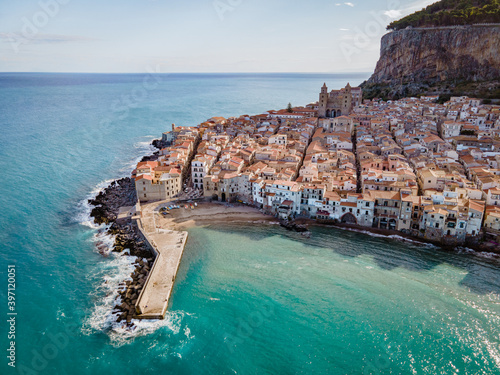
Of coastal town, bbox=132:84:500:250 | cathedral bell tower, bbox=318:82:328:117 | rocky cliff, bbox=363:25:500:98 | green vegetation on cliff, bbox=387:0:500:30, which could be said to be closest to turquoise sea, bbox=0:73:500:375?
coastal town, bbox=132:84:500:250

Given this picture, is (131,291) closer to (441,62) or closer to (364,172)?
(364,172)

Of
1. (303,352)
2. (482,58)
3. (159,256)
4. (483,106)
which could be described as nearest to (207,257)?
(159,256)

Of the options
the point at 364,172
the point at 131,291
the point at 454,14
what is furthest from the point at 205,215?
the point at 454,14

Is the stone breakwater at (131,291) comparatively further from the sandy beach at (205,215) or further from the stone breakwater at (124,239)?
the sandy beach at (205,215)

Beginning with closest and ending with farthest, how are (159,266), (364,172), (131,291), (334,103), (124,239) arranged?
(131,291)
(159,266)
(124,239)
(364,172)
(334,103)

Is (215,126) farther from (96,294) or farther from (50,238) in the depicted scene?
(96,294)

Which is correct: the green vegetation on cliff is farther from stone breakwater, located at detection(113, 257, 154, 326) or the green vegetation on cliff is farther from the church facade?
stone breakwater, located at detection(113, 257, 154, 326)

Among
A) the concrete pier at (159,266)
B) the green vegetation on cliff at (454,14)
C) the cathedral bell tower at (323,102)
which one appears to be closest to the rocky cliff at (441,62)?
the green vegetation on cliff at (454,14)
